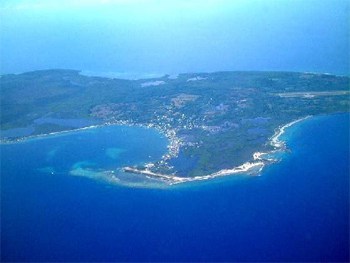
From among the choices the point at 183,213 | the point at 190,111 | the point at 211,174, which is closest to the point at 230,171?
the point at 211,174

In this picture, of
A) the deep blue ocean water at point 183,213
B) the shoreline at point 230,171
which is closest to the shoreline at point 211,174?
the shoreline at point 230,171

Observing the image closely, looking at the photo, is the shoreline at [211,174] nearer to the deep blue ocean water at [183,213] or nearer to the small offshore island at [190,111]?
the small offshore island at [190,111]

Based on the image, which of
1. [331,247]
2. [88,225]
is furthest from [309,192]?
[88,225]

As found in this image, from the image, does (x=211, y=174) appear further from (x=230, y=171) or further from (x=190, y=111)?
(x=190, y=111)

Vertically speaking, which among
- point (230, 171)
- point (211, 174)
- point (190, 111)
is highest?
point (190, 111)

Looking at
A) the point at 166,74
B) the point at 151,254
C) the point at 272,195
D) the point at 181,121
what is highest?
the point at 166,74

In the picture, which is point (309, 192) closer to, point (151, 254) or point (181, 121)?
point (151, 254)
